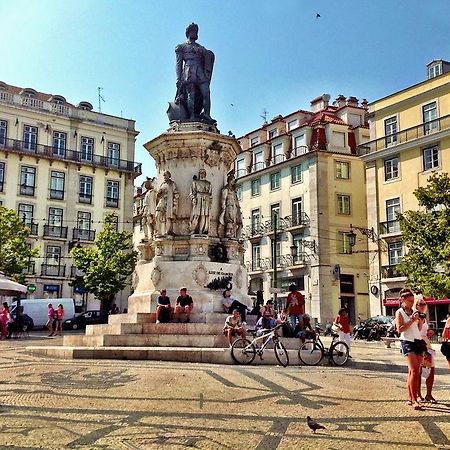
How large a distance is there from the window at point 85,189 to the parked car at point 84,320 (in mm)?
14786

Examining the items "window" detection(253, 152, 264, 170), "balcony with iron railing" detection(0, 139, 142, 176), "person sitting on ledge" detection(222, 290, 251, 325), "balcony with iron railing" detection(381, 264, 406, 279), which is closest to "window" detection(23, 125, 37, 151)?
"balcony with iron railing" detection(0, 139, 142, 176)

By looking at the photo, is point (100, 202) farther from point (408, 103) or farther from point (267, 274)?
point (408, 103)

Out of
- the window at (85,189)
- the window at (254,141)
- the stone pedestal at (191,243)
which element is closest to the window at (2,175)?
the window at (85,189)

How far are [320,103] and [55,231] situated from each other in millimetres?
25245

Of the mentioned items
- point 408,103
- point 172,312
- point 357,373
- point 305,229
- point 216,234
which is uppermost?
point 408,103

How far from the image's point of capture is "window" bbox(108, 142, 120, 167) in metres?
51.6

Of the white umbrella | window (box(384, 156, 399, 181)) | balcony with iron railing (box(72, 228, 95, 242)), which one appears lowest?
the white umbrella

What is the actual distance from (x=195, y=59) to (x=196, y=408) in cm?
1289

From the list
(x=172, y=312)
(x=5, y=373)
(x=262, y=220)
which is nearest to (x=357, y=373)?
(x=172, y=312)

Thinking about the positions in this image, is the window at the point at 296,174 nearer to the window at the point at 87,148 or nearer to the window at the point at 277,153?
the window at the point at 277,153

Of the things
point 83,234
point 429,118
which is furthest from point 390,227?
point 83,234

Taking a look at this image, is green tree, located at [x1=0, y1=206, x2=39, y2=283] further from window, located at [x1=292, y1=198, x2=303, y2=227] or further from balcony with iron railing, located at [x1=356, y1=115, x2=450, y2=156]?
balcony with iron railing, located at [x1=356, y1=115, x2=450, y2=156]

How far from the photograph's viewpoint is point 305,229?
43688mm

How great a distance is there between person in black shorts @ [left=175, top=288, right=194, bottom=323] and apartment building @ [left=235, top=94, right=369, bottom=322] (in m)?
25.7
